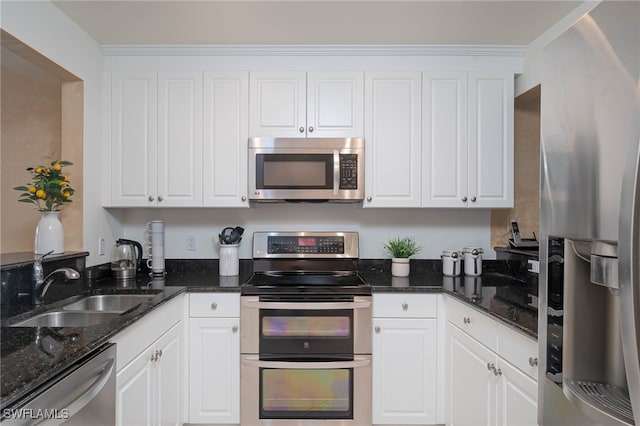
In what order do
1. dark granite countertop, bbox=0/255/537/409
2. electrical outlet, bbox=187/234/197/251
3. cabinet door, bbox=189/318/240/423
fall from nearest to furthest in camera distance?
dark granite countertop, bbox=0/255/537/409 < cabinet door, bbox=189/318/240/423 < electrical outlet, bbox=187/234/197/251

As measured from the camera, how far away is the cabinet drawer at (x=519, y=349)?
4.32 feet

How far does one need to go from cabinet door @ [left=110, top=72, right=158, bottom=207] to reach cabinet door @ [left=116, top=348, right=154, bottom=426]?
1.16m

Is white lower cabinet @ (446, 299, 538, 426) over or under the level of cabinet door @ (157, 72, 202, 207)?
under

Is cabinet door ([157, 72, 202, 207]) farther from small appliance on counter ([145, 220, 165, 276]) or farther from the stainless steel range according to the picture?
the stainless steel range

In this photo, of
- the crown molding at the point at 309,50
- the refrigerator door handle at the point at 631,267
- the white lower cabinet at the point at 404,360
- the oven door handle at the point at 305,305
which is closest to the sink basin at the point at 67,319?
the oven door handle at the point at 305,305

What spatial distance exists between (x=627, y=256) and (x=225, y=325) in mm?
1950

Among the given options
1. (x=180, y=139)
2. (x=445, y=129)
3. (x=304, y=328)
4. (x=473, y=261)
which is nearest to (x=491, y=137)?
(x=445, y=129)

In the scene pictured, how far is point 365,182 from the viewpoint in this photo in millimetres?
2391

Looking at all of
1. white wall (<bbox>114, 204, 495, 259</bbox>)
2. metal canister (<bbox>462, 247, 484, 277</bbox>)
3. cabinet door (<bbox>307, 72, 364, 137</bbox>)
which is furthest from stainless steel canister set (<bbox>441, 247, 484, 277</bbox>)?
A: cabinet door (<bbox>307, 72, 364, 137</bbox>)

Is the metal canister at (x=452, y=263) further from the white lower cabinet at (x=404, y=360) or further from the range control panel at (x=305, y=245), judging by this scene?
the range control panel at (x=305, y=245)

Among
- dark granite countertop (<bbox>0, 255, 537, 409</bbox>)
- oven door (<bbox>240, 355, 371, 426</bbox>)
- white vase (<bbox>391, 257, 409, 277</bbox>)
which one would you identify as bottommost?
oven door (<bbox>240, 355, 371, 426</bbox>)

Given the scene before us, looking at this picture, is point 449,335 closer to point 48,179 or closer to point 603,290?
point 603,290

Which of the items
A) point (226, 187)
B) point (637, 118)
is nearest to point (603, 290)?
point (637, 118)

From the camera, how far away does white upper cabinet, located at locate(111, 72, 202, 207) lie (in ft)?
7.82
